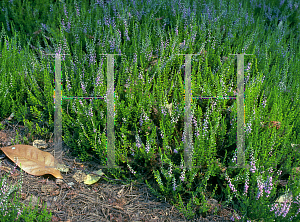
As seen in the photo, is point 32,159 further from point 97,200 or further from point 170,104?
point 170,104

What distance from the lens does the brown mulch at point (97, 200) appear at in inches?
79.4

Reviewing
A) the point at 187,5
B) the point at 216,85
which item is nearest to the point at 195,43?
the point at 187,5

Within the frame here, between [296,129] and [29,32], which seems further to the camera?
[29,32]

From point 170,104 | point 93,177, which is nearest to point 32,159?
point 93,177

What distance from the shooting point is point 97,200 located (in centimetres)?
212

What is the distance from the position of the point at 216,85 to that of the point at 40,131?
1646 millimetres

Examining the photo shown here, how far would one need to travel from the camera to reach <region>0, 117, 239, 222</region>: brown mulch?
2016 millimetres

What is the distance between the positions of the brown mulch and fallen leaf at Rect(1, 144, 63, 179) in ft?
0.16

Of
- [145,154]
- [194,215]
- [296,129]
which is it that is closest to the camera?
[194,215]

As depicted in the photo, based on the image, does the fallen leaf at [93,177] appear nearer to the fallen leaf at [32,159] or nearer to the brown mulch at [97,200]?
the brown mulch at [97,200]

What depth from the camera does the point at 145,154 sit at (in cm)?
216

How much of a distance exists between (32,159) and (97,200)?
0.67 meters

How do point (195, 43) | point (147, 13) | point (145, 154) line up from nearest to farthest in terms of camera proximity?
point (145, 154) → point (195, 43) → point (147, 13)

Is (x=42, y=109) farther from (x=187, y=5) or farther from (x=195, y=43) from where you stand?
(x=187, y=5)
